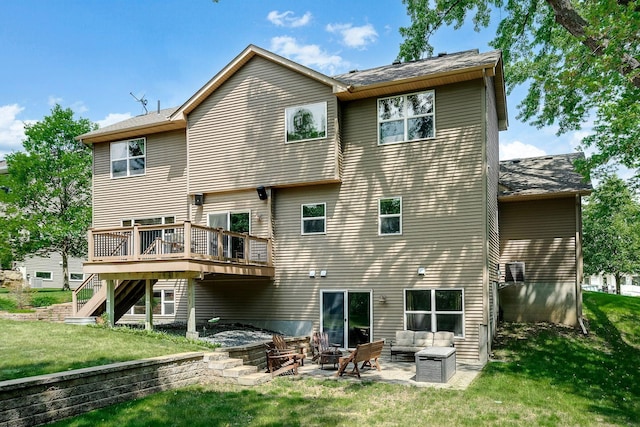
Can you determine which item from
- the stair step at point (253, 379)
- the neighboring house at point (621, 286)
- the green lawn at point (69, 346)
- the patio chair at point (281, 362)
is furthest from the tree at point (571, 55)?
the neighboring house at point (621, 286)

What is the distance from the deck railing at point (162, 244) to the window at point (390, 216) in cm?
402

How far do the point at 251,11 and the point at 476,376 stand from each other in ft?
50.9

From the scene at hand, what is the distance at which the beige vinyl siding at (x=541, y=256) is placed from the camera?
1672 centimetres

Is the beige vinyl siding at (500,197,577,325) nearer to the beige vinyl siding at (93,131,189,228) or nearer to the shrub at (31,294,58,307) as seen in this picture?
the beige vinyl siding at (93,131,189,228)

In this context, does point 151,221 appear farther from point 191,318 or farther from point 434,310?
point 434,310

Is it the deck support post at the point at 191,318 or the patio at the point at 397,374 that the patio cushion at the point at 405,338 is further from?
the deck support post at the point at 191,318

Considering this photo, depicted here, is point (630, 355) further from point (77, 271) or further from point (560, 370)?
point (77, 271)

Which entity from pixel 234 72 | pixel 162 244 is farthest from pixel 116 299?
pixel 234 72

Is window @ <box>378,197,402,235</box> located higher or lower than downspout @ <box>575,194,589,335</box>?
higher

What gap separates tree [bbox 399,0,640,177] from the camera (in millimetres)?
10898

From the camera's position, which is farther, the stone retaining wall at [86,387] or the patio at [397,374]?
the patio at [397,374]

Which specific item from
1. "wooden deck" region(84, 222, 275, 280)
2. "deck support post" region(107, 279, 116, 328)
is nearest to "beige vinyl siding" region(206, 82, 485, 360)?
"wooden deck" region(84, 222, 275, 280)

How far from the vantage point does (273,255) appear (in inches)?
629

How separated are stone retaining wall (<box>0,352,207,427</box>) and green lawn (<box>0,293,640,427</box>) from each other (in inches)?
10.7
